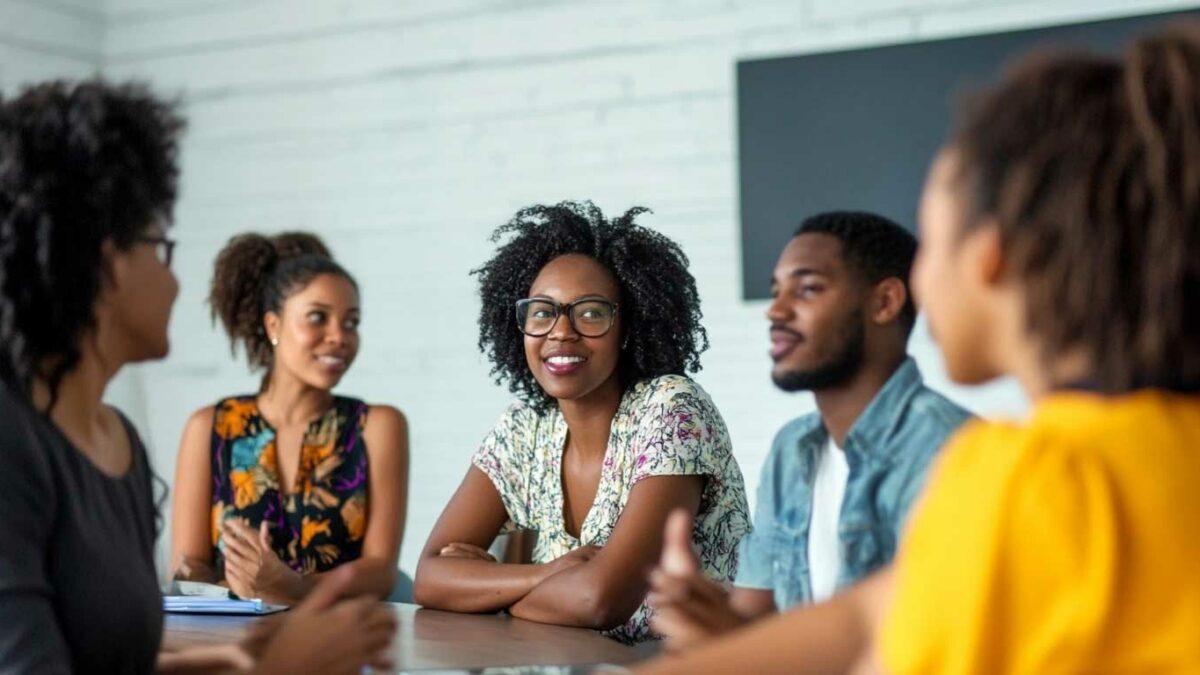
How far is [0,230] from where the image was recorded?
1.52 metres

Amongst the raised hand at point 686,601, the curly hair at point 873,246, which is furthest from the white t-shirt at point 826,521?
the raised hand at point 686,601

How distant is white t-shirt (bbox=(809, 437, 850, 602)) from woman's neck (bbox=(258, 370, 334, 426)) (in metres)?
1.83

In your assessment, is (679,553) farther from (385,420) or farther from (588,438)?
(385,420)

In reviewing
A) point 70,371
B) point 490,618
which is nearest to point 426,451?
point 490,618

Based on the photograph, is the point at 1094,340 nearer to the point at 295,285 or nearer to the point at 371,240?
the point at 295,285

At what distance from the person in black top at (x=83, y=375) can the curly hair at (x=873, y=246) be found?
2.45ft

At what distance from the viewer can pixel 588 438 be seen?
9.52ft

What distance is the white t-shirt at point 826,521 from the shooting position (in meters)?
1.88

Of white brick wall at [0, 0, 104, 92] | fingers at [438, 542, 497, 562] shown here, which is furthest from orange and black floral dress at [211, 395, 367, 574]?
white brick wall at [0, 0, 104, 92]

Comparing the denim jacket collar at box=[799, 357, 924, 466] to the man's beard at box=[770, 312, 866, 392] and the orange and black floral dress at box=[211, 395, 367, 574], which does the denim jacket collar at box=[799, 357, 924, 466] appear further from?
the orange and black floral dress at box=[211, 395, 367, 574]

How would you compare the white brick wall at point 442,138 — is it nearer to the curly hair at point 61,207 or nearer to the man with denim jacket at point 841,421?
the man with denim jacket at point 841,421

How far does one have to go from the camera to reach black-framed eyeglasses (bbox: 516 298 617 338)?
288 cm

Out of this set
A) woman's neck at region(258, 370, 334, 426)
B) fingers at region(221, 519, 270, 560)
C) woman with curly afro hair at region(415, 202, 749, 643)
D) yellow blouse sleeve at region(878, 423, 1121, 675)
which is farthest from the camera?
woman's neck at region(258, 370, 334, 426)

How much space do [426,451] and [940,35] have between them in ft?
7.22
